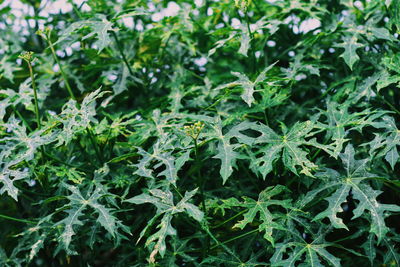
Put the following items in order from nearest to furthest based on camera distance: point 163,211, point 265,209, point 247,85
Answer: point 163,211 < point 265,209 < point 247,85

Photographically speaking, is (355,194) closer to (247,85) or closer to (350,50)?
(247,85)

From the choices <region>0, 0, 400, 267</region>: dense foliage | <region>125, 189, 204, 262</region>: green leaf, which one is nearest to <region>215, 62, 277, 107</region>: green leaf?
<region>0, 0, 400, 267</region>: dense foliage

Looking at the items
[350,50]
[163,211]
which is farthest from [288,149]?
[350,50]

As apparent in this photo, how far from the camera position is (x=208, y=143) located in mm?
2713

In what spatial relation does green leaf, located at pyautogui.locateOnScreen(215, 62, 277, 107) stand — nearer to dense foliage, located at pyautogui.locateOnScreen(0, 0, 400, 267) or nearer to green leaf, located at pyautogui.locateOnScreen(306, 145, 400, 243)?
dense foliage, located at pyautogui.locateOnScreen(0, 0, 400, 267)

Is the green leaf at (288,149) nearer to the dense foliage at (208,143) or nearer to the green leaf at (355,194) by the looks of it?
the dense foliage at (208,143)

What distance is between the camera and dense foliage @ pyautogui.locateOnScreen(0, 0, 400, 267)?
7.82 feet

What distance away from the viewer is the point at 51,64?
343 cm

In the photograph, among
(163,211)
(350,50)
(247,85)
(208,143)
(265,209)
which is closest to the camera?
(163,211)

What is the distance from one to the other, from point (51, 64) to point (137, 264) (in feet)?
5.14

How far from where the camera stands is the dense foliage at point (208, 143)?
93.9 inches

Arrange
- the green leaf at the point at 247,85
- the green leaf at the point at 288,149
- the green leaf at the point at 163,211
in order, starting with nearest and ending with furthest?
the green leaf at the point at 163,211
the green leaf at the point at 288,149
the green leaf at the point at 247,85

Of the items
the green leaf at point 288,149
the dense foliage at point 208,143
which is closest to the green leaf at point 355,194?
the dense foliage at point 208,143

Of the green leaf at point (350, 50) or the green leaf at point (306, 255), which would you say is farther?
the green leaf at point (350, 50)
